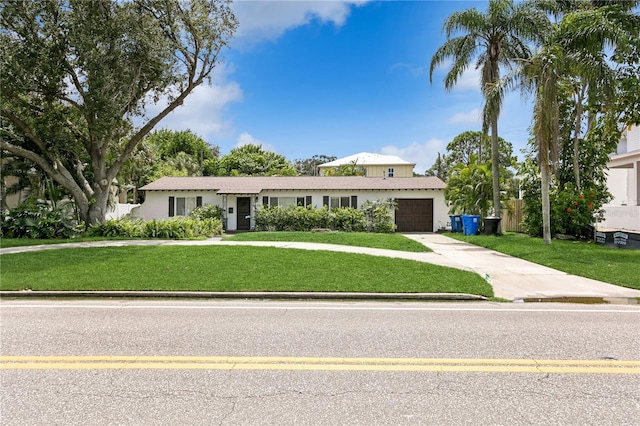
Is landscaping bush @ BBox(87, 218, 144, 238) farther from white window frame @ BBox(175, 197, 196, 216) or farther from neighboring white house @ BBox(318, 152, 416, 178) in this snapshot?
neighboring white house @ BBox(318, 152, 416, 178)

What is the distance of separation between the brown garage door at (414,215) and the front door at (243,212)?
30.7 feet

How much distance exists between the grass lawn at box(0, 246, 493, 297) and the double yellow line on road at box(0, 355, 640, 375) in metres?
3.69

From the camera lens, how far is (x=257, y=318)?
628 centimetres

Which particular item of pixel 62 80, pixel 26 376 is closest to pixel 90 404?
pixel 26 376

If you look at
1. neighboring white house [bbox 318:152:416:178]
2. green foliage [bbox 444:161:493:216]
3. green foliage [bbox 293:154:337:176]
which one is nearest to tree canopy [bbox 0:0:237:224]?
green foliage [bbox 444:161:493:216]

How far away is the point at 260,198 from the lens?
26.2 meters

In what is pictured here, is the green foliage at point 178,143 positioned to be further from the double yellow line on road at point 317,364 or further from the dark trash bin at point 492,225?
the double yellow line on road at point 317,364

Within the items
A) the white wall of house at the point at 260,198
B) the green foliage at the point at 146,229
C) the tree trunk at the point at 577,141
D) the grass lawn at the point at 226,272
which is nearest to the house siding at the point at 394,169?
the white wall of house at the point at 260,198

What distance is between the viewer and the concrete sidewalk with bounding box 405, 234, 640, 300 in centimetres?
816

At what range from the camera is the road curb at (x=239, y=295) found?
7875mm

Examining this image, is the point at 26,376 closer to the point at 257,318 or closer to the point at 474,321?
the point at 257,318

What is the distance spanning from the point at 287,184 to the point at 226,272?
17712 mm

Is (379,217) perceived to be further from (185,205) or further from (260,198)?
(185,205)

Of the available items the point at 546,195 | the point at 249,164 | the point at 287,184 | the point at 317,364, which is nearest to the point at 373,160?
the point at 249,164
